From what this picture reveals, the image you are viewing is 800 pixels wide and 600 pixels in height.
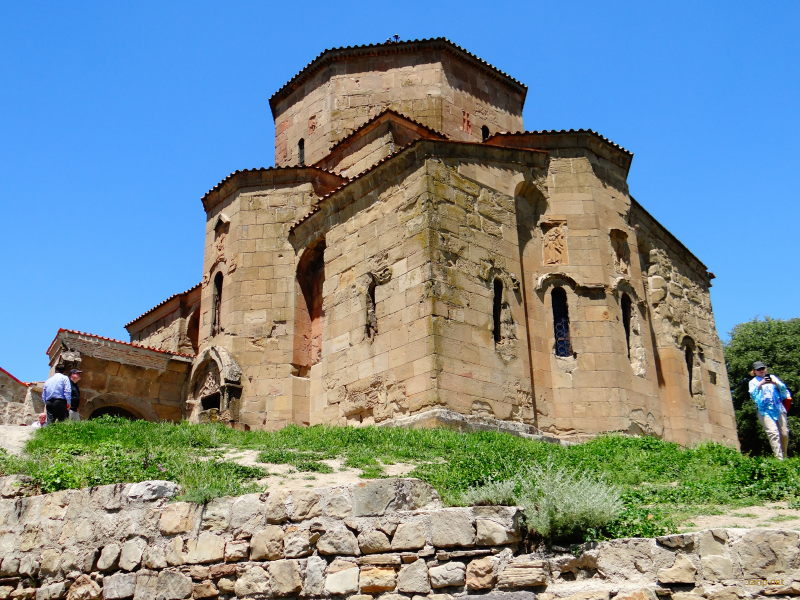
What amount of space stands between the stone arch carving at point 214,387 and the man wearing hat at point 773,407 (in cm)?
987

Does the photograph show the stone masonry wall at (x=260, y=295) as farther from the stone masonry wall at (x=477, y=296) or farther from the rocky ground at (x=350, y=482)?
the rocky ground at (x=350, y=482)

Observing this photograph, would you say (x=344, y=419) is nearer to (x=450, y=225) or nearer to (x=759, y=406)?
(x=450, y=225)

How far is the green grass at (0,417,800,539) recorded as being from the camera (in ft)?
25.5

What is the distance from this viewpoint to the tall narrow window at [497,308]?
13.9 meters

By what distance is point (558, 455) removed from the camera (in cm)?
1011

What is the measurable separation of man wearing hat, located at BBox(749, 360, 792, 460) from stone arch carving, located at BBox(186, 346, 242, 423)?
389 inches

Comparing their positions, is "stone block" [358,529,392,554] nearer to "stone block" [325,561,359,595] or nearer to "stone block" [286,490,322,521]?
"stone block" [325,561,359,595]

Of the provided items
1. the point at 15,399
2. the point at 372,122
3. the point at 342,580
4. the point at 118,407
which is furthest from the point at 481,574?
the point at 15,399

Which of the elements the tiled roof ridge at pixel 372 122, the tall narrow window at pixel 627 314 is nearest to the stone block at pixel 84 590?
the tall narrow window at pixel 627 314

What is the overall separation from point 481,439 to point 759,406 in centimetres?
378

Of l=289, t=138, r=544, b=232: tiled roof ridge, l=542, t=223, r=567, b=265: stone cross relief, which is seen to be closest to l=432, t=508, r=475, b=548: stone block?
l=289, t=138, r=544, b=232: tiled roof ridge

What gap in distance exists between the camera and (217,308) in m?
17.9

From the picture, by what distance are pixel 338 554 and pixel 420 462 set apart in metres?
2.38

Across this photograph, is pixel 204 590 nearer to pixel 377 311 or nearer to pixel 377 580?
pixel 377 580
